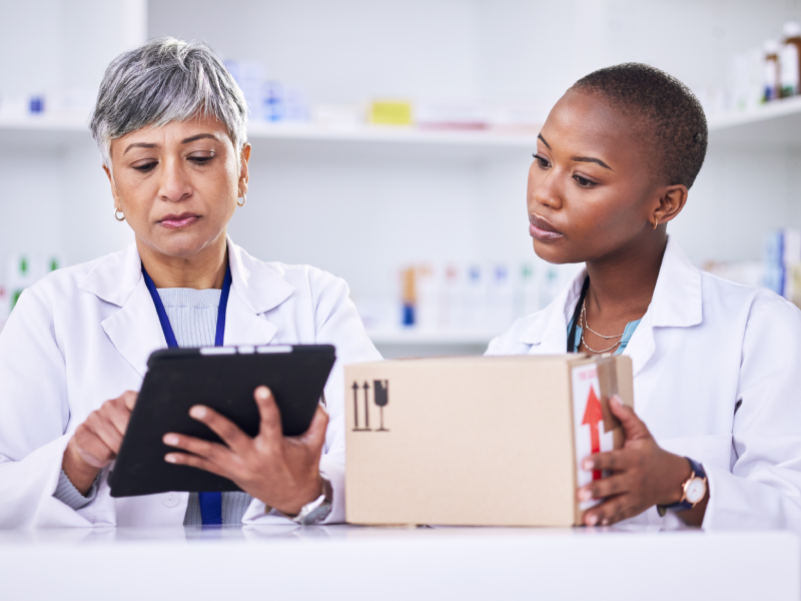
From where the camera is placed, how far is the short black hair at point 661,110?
1.26 meters

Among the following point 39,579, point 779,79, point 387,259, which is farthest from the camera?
point 387,259

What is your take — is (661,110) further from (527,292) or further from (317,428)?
(527,292)

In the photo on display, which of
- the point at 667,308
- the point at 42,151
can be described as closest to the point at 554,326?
the point at 667,308

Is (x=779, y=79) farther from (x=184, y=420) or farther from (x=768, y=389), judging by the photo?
(x=184, y=420)

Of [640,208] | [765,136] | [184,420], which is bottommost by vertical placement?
[184,420]

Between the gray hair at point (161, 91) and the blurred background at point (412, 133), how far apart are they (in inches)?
49.2

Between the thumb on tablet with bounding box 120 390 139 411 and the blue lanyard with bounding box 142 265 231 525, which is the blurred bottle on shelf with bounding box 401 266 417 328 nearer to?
the blue lanyard with bounding box 142 265 231 525

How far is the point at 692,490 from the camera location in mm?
916

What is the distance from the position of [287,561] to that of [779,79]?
7.74 ft

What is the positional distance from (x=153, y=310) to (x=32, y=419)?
0.82 feet

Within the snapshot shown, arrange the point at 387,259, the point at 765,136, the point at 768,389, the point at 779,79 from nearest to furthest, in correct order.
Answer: the point at 768,389 → the point at 779,79 → the point at 765,136 → the point at 387,259

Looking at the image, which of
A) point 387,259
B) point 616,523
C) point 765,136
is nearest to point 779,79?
point 765,136

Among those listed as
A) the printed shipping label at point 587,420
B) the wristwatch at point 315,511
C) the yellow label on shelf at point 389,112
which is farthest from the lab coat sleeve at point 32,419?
the yellow label on shelf at point 389,112

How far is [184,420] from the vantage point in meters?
0.83
